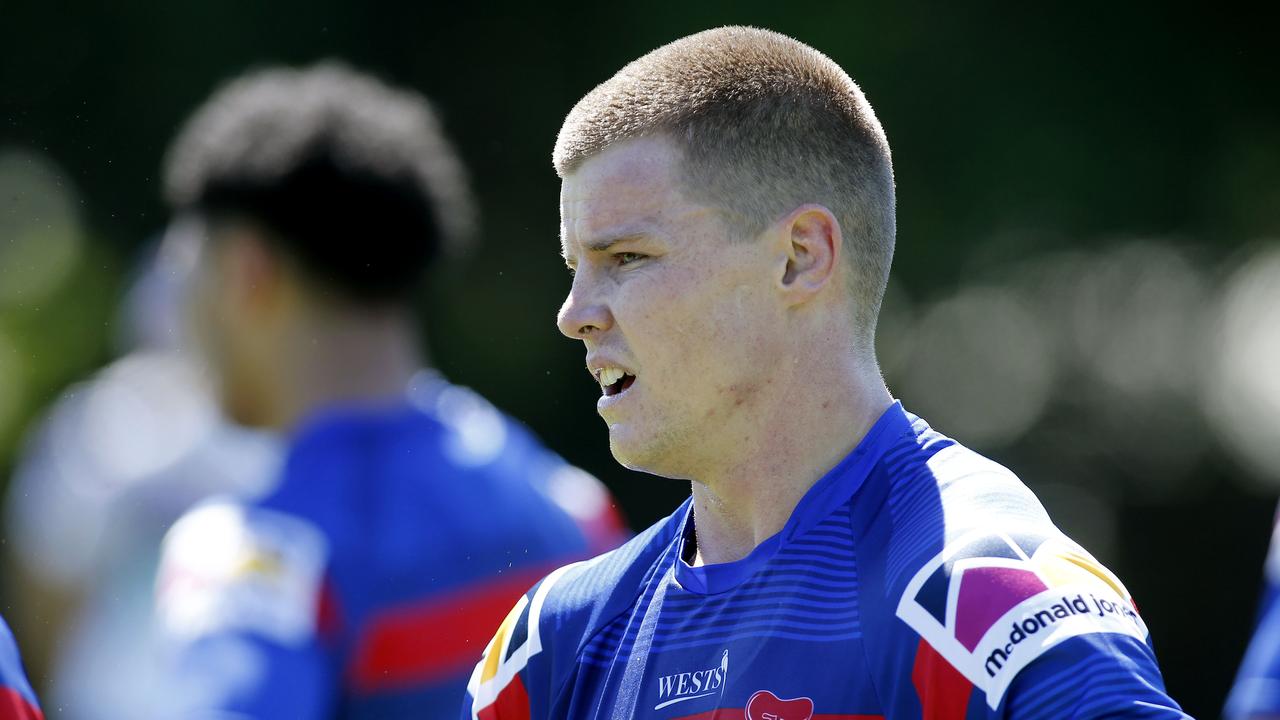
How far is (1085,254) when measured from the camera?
9.84 m

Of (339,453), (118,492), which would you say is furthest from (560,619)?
(118,492)

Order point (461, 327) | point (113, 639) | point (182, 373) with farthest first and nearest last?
point (461, 327) → point (182, 373) → point (113, 639)

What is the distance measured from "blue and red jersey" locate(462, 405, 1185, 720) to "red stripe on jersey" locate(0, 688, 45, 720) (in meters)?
0.73

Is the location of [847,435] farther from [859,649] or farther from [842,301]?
[859,649]

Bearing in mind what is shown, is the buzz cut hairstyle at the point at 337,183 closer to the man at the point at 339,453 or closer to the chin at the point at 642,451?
the man at the point at 339,453

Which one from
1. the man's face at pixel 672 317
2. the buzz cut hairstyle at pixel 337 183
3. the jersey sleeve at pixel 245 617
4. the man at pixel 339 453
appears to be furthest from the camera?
the buzz cut hairstyle at pixel 337 183

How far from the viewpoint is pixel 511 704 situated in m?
2.77

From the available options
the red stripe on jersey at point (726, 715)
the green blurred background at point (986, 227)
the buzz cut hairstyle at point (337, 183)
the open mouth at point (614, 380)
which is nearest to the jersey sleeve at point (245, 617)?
the buzz cut hairstyle at point (337, 183)

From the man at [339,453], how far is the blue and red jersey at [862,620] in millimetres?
817

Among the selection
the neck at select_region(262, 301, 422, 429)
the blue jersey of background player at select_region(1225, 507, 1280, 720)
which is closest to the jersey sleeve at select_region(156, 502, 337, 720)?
the neck at select_region(262, 301, 422, 429)

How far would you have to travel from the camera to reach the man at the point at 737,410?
2.45 meters

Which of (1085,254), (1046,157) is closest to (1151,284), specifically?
(1085,254)

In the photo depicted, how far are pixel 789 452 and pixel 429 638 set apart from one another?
1.32 meters

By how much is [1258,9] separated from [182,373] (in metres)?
6.31
